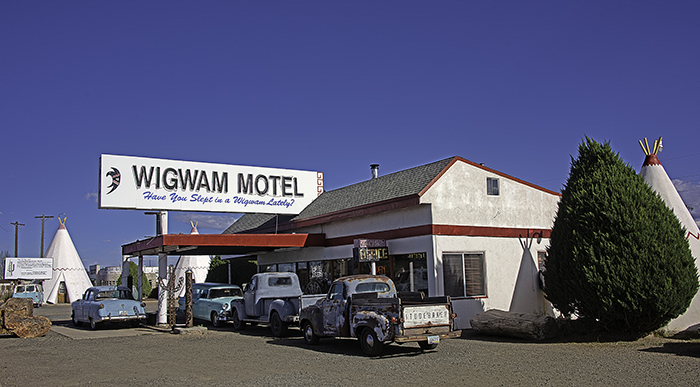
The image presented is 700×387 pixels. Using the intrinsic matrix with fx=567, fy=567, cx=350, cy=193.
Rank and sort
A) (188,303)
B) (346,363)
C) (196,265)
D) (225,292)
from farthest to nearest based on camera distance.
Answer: (196,265) < (225,292) < (188,303) < (346,363)

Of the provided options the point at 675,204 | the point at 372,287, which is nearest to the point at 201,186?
the point at 372,287

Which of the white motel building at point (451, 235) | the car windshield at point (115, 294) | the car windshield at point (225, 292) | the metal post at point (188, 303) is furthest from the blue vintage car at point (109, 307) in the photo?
the white motel building at point (451, 235)

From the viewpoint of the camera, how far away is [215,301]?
1920cm

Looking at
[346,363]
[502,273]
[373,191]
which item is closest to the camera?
[346,363]

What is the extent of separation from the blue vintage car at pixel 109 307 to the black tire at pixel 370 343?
10042 mm

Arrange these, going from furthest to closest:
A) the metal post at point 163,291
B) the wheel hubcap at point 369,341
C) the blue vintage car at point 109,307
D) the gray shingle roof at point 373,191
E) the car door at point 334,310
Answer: the metal post at point 163,291
the blue vintage car at point 109,307
the gray shingle roof at point 373,191
the car door at point 334,310
the wheel hubcap at point 369,341

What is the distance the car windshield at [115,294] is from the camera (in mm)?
19094

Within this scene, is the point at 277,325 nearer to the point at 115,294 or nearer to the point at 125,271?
the point at 115,294

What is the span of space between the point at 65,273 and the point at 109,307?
1109 inches

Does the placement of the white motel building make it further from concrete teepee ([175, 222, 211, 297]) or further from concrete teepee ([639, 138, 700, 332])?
concrete teepee ([175, 222, 211, 297])

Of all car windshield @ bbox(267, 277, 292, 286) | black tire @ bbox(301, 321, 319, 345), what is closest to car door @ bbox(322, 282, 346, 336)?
black tire @ bbox(301, 321, 319, 345)

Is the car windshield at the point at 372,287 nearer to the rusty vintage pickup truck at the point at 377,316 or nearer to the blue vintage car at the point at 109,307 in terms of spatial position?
the rusty vintage pickup truck at the point at 377,316

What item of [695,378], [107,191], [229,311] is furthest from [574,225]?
[107,191]

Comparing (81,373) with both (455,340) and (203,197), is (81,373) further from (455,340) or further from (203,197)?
(203,197)
